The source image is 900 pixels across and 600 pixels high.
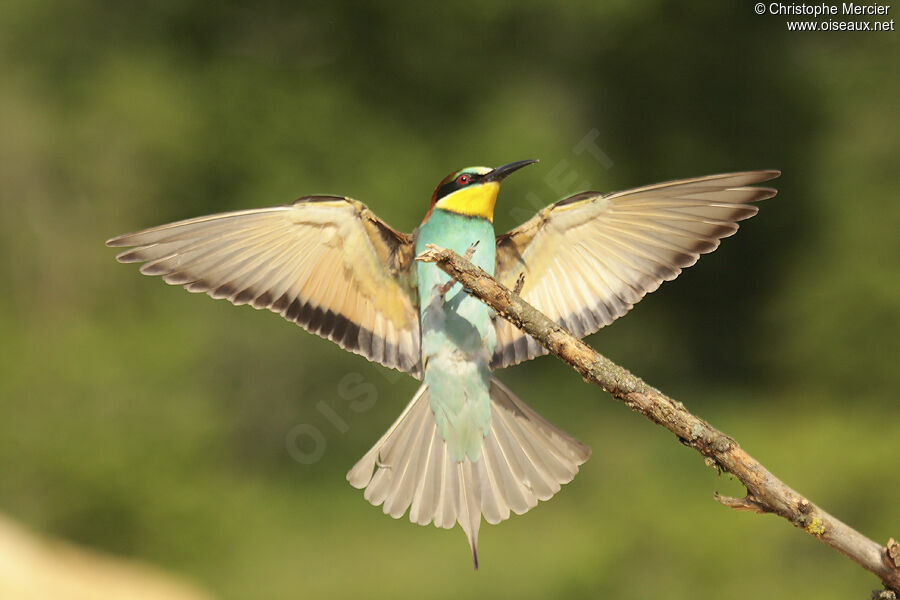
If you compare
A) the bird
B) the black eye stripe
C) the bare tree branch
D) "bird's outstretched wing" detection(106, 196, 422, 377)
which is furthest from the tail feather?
the bare tree branch

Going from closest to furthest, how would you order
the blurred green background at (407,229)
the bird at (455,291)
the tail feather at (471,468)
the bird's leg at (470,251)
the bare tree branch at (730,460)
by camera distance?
the bare tree branch at (730,460) < the bird's leg at (470,251) < the bird at (455,291) < the tail feather at (471,468) < the blurred green background at (407,229)

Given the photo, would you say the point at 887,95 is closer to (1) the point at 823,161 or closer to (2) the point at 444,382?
(1) the point at 823,161

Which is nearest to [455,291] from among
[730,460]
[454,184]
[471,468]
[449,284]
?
[449,284]

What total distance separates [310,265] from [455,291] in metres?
0.34

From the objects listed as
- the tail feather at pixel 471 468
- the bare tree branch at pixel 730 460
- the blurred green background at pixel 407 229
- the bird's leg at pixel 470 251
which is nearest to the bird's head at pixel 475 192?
the bird's leg at pixel 470 251

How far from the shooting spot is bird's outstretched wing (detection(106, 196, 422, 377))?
2080 mm

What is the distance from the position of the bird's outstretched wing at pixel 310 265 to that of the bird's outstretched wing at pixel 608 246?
25 centimetres

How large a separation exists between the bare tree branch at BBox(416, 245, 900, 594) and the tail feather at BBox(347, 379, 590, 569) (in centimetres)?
60

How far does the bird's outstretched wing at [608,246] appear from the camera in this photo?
2.08 m

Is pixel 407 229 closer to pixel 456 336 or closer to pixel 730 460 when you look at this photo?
pixel 456 336

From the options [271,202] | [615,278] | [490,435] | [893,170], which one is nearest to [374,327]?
[490,435]

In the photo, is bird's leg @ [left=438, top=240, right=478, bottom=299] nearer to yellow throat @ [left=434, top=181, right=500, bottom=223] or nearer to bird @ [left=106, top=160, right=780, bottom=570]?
bird @ [left=106, top=160, right=780, bottom=570]

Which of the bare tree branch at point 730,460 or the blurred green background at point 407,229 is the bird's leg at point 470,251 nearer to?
the bare tree branch at point 730,460

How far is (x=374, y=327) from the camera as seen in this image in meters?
2.33
